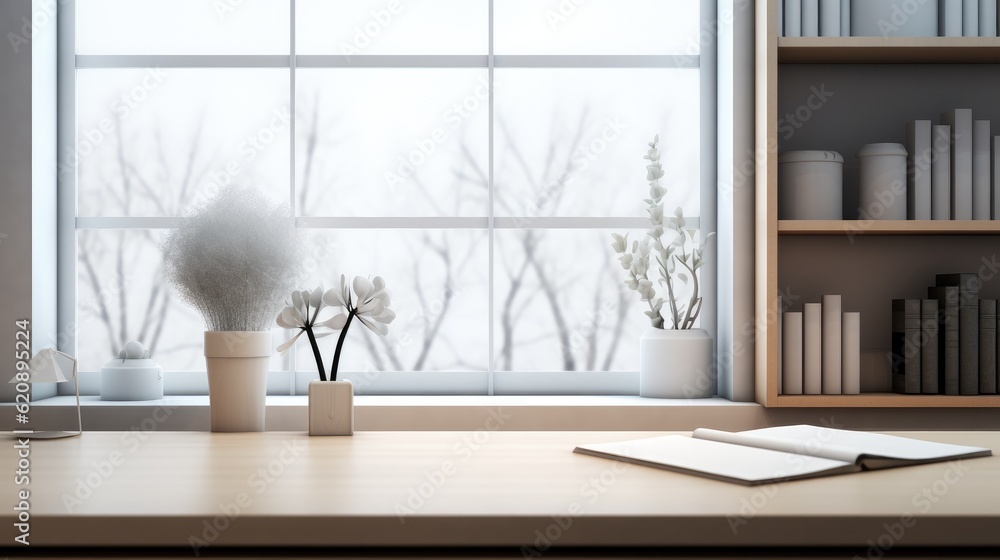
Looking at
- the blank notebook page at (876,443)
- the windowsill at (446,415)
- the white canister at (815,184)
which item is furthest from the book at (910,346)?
the blank notebook page at (876,443)

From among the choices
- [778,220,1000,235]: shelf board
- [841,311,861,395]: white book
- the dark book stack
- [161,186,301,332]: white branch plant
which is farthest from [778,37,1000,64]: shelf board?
[161,186,301,332]: white branch plant

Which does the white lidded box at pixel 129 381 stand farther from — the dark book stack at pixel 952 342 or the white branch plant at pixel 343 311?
the dark book stack at pixel 952 342

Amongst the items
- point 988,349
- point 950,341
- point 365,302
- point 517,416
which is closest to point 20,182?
point 365,302

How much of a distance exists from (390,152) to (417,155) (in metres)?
0.09

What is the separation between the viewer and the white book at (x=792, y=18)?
7.78 ft

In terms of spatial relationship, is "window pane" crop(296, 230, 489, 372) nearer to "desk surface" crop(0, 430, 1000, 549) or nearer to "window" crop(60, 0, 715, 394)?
"window" crop(60, 0, 715, 394)

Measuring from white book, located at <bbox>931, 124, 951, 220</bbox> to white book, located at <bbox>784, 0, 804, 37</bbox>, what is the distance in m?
0.49

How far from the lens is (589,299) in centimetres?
273

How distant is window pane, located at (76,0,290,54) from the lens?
8.94ft

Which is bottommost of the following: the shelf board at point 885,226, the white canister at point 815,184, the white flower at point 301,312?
the white flower at point 301,312

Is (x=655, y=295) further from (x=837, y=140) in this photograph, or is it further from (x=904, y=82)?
(x=904, y=82)

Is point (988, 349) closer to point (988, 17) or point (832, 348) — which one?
point (832, 348)

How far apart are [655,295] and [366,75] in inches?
46.9

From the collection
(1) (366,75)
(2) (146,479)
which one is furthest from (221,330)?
(1) (366,75)
